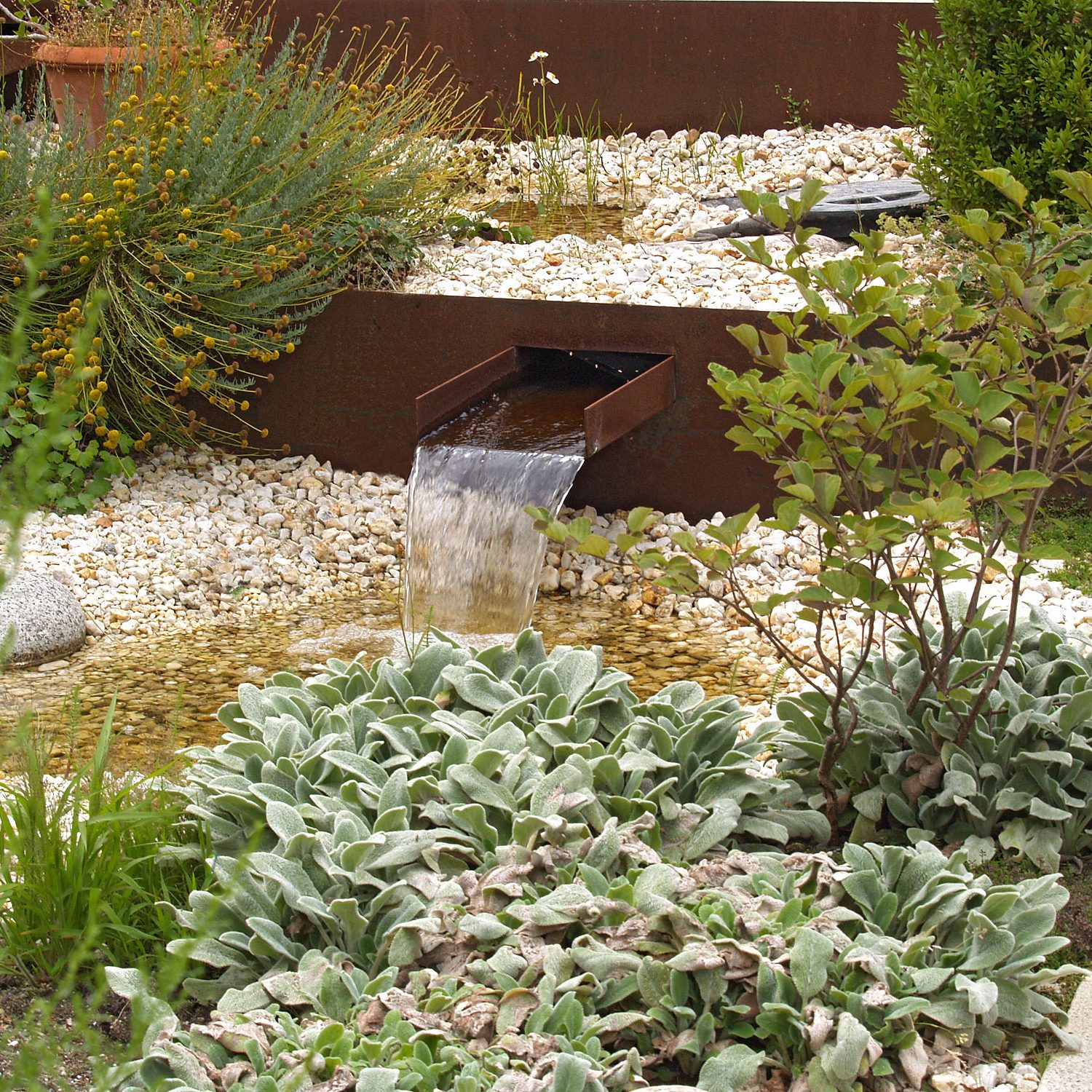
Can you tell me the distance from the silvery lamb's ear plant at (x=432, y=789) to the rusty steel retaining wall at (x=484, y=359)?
7.57ft

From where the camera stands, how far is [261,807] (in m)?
2.49

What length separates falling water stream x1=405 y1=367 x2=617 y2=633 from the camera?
16.3ft

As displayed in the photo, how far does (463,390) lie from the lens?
537 cm

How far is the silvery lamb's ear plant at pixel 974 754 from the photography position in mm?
2613

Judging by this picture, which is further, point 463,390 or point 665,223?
point 665,223

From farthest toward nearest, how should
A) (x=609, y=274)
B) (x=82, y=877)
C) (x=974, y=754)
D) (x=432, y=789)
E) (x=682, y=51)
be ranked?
(x=682, y=51) < (x=609, y=274) < (x=974, y=754) < (x=432, y=789) < (x=82, y=877)

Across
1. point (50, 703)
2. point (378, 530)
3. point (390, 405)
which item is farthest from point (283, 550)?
point (50, 703)

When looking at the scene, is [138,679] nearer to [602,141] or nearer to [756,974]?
[756,974]

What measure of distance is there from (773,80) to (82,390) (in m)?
5.55

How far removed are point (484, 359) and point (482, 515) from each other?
37.8 inches

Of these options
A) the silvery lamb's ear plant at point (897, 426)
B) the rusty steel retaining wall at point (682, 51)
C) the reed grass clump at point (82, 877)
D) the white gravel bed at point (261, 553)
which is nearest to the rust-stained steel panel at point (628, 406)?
the white gravel bed at point (261, 553)

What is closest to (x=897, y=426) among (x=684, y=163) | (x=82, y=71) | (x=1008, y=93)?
(x=1008, y=93)

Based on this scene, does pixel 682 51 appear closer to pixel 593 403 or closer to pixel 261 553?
pixel 593 403

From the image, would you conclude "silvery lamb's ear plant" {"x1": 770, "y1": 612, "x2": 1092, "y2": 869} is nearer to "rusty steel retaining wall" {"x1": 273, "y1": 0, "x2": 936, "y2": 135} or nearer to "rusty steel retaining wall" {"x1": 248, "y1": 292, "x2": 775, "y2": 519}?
"rusty steel retaining wall" {"x1": 248, "y1": 292, "x2": 775, "y2": 519}
